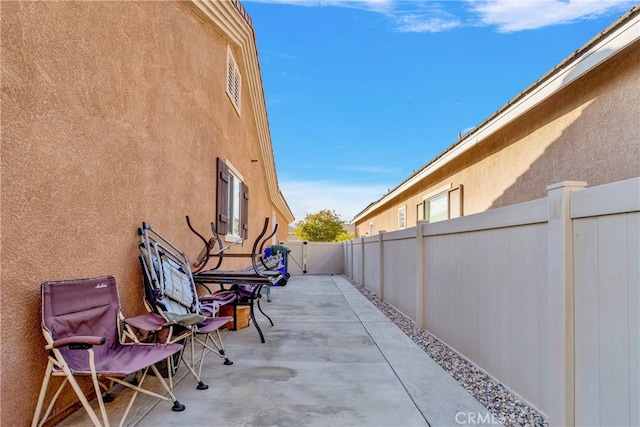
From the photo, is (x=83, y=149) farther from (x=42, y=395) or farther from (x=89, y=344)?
(x=42, y=395)

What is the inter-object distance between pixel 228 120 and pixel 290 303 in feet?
12.6

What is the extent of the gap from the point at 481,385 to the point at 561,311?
1.27m

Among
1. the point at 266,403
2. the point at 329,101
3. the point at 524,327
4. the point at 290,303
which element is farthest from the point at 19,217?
the point at 329,101

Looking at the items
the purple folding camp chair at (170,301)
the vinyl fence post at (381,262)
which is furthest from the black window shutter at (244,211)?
the purple folding camp chair at (170,301)

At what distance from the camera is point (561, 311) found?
2.23m

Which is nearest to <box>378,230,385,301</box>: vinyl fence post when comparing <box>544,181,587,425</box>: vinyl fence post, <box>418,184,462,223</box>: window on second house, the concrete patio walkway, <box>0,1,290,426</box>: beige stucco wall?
<box>418,184,462,223</box>: window on second house

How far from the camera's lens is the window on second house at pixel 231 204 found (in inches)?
253

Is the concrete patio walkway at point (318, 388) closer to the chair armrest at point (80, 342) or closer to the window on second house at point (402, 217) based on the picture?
the chair armrest at point (80, 342)

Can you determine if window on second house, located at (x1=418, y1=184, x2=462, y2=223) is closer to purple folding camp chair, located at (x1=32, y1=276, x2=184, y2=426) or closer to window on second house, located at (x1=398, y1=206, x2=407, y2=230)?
window on second house, located at (x1=398, y1=206, x2=407, y2=230)

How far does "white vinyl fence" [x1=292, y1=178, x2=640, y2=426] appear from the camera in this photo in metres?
1.83

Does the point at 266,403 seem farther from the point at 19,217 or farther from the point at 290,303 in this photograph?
the point at 290,303
